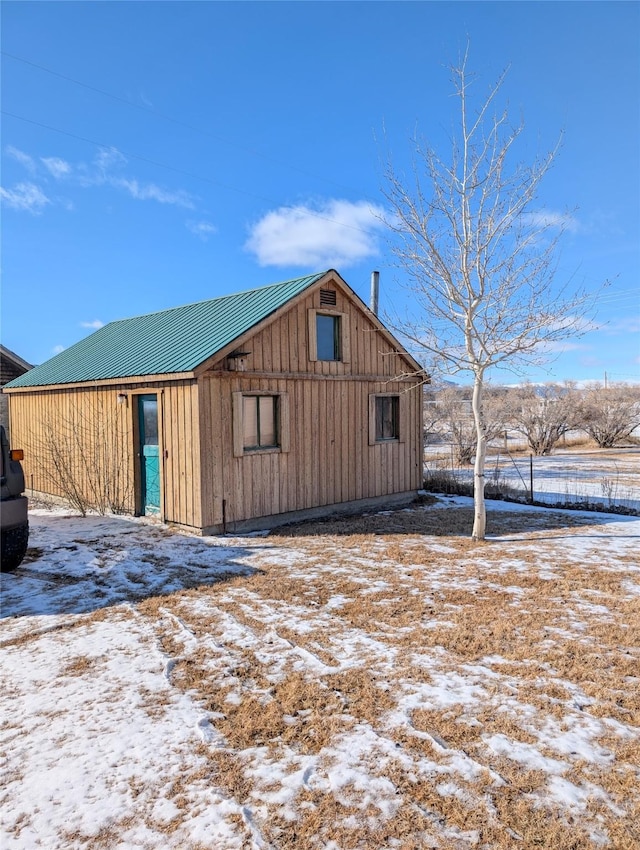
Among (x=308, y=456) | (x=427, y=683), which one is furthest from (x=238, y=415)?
(x=427, y=683)

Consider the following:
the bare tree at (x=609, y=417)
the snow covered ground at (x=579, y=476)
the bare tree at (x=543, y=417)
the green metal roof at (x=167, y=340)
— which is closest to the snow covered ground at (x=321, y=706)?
the green metal roof at (x=167, y=340)

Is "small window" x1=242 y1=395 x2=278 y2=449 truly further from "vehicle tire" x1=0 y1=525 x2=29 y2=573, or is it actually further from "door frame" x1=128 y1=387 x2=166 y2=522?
"vehicle tire" x1=0 y1=525 x2=29 y2=573

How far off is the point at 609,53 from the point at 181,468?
9.89 metres

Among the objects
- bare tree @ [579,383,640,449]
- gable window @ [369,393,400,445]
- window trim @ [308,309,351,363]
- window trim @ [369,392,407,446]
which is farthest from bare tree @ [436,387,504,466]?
window trim @ [308,309,351,363]

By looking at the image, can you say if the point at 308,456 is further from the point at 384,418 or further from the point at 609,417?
the point at 609,417

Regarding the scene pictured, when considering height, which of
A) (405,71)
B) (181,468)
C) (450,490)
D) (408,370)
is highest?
(405,71)

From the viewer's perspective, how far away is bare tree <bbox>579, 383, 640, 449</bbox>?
26391mm

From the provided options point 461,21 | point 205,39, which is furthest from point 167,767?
point 205,39

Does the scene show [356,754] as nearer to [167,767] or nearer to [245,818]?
[245,818]

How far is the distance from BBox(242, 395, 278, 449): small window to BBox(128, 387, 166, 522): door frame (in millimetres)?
1328

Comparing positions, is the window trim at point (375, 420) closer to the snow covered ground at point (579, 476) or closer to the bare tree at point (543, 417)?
the snow covered ground at point (579, 476)

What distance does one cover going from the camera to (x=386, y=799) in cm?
239

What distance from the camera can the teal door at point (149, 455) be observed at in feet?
29.3

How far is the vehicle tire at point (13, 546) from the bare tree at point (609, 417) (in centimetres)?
2697
